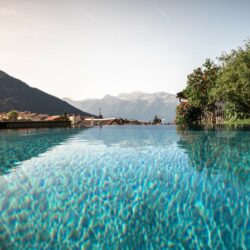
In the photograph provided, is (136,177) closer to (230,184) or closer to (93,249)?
(230,184)

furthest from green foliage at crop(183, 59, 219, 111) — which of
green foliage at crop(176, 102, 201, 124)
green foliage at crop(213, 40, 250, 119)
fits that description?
green foliage at crop(213, 40, 250, 119)

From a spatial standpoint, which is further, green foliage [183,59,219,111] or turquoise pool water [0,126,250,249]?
green foliage [183,59,219,111]

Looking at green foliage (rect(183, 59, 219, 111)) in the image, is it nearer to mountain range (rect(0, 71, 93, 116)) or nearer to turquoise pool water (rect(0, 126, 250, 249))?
turquoise pool water (rect(0, 126, 250, 249))

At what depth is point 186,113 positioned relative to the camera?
149 feet

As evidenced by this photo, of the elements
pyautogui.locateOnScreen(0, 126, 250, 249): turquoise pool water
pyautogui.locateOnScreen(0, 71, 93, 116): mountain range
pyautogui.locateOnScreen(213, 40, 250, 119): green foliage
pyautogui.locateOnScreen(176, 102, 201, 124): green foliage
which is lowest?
pyautogui.locateOnScreen(0, 126, 250, 249): turquoise pool water

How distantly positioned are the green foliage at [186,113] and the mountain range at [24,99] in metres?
109

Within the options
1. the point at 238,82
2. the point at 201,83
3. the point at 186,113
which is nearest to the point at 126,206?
the point at 238,82

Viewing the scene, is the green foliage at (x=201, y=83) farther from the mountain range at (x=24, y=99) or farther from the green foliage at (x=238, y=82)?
the mountain range at (x=24, y=99)

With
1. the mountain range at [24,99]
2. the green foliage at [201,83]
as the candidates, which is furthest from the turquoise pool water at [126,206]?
the mountain range at [24,99]

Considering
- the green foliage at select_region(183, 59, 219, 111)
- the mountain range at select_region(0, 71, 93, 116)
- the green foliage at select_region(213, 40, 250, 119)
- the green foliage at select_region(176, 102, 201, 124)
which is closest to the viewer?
the green foliage at select_region(213, 40, 250, 119)

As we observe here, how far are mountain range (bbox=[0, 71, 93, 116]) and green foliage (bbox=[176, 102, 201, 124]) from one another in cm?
10860

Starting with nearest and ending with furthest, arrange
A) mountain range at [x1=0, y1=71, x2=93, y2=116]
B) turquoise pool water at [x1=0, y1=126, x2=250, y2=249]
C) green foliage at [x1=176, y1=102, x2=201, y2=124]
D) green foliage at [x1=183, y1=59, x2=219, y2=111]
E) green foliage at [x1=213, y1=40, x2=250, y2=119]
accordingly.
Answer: turquoise pool water at [x1=0, y1=126, x2=250, y2=249] → green foliage at [x1=213, y1=40, x2=250, y2=119] → green foliage at [x1=183, y1=59, x2=219, y2=111] → green foliage at [x1=176, y1=102, x2=201, y2=124] → mountain range at [x1=0, y1=71, x2=93, y2=116]

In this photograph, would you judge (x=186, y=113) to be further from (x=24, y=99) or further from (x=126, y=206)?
(x=24, y=99)

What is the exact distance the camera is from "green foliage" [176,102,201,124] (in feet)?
149
